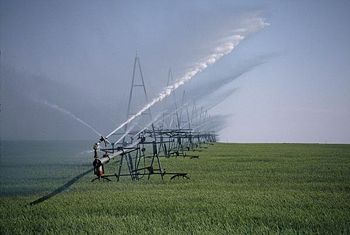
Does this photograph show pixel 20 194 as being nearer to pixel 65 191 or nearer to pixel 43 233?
pixel 65 191

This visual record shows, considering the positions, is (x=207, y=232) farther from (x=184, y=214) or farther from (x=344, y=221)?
(x=344, y=221)

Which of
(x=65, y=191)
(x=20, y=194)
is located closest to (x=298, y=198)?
(x=65, y=191)

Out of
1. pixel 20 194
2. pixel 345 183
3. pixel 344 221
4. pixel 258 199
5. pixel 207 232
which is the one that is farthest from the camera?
pixel 345 183

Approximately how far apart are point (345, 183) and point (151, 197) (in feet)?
31.2

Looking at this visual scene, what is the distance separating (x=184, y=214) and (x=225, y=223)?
5.02ft

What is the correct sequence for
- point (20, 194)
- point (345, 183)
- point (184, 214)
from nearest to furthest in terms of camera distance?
point (184, 214) → point (20, 194) → point (345, 183)

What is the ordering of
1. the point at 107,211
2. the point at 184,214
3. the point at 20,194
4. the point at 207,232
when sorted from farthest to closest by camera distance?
the point at 20,194
the point at 107,211
the point at 184,214
the point at 207,232

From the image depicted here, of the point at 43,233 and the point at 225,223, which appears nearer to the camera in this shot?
the point at 43,233

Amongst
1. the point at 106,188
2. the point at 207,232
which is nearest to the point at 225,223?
the point at 207,232

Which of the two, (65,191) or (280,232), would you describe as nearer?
(280,232)

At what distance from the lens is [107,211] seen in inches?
500

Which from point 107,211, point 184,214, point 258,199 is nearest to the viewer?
point 184,214

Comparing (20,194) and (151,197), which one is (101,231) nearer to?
(151,197)

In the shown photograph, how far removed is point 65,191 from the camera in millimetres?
17781
